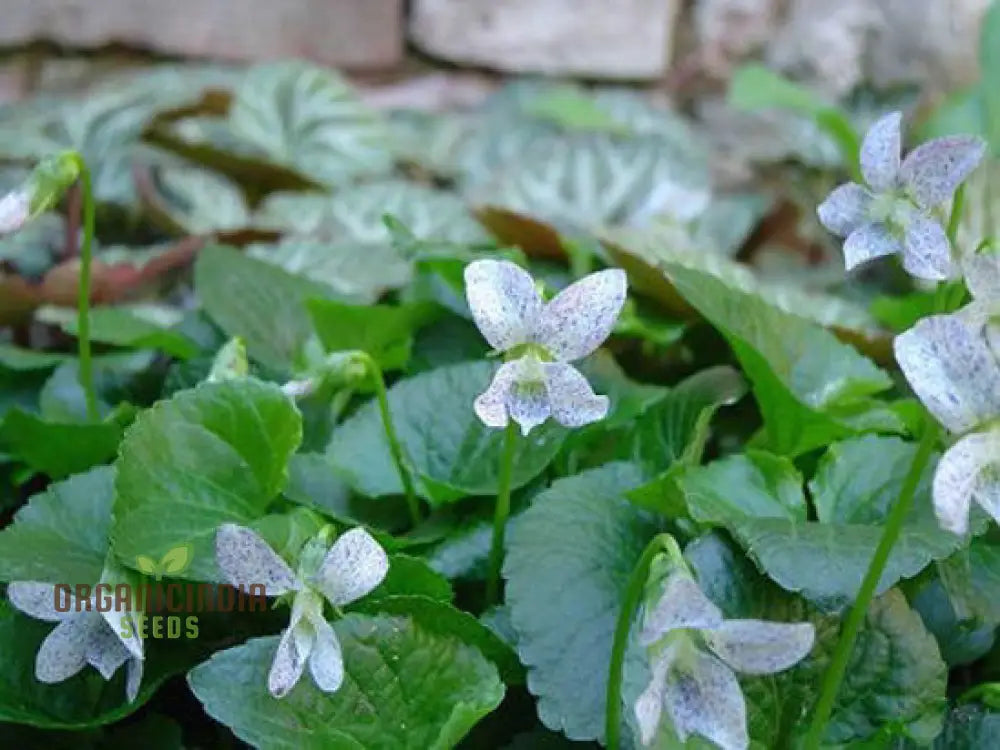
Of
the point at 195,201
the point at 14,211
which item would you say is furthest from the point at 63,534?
the point at 195,201

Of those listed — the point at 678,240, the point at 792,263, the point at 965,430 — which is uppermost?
the point at 965,430

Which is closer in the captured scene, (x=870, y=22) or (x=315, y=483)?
(x=315, y=483)

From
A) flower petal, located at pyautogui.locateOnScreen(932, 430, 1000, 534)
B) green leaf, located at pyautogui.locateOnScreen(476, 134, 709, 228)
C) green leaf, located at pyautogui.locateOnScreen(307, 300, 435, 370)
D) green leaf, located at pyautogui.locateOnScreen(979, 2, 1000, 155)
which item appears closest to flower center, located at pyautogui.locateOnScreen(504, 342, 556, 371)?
flower petal, located at pyautogui.locateOnScreen(932, 430, 1000, 534)

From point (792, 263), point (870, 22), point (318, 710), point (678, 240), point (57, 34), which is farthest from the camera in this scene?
point (870, 22)

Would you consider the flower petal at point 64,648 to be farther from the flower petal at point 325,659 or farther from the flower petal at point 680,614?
the flower petal at point 680,614

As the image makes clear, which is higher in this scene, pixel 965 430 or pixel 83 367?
pixel 965 430

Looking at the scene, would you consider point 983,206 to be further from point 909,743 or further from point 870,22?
point 909,743

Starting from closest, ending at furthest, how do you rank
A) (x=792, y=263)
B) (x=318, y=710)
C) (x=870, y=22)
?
(x=318, y=710)
(x=792, y=263)
(x=870, y=22)

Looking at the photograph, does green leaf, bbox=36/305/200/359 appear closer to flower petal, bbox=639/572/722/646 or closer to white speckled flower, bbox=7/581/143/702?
white speckled flower, bbox=7/581/143/702

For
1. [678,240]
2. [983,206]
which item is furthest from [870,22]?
[678,240]
